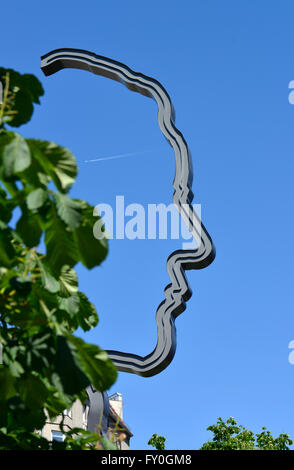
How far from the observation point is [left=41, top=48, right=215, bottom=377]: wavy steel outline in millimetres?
7113

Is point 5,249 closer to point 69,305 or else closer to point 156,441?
point 69,305

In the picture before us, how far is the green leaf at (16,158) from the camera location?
3.44m

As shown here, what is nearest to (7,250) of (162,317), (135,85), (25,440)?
(25,440)

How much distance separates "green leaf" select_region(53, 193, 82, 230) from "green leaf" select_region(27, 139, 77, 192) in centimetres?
10

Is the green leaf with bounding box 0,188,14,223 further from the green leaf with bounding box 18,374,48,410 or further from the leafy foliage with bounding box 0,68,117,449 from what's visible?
the green leaf with bounding box 18,374,48,410

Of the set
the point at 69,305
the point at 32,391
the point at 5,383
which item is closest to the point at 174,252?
the point at 69,305

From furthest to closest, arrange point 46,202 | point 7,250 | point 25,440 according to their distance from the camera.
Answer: point 25,440 → point 7,250 → point 46,202

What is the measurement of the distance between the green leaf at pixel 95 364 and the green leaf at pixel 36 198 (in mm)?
805

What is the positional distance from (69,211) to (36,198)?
218mm

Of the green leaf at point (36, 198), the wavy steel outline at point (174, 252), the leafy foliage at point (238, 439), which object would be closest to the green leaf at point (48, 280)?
the green leaf at point (36, 198)
